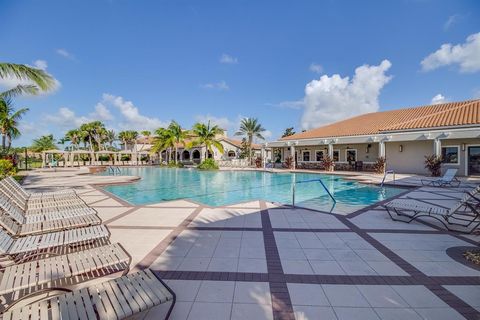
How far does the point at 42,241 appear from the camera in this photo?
12.0 feet

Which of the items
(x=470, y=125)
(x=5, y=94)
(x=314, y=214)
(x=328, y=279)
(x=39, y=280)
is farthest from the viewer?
(x=470, y=125)

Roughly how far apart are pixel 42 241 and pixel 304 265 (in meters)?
4.25

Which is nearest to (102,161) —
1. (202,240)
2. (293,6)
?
(293,6)

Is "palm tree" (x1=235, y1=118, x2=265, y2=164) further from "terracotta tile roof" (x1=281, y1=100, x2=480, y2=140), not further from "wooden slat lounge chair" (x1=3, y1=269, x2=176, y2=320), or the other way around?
"wooden slat lounge chair" (x1=3, y1=269, x2=176, y2=320)

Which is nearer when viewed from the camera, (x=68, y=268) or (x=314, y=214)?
(x=68, y=268)

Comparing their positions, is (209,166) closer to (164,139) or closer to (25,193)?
(164,139)

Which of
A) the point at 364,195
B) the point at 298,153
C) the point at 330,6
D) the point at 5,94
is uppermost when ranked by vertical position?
the point at 330,6

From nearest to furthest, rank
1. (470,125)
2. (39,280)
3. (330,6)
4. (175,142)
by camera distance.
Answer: (39,280) < (330,6) < (470,125) < (175,142)

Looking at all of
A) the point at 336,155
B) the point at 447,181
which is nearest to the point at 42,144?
the point at 336,155

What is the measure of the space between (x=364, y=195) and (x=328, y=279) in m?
9.69

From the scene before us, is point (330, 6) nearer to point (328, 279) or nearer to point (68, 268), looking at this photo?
point (328, 279)

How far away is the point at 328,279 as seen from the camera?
11.5ft

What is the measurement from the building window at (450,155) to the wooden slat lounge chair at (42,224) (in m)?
23.4

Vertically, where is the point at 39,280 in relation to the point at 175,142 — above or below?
below
